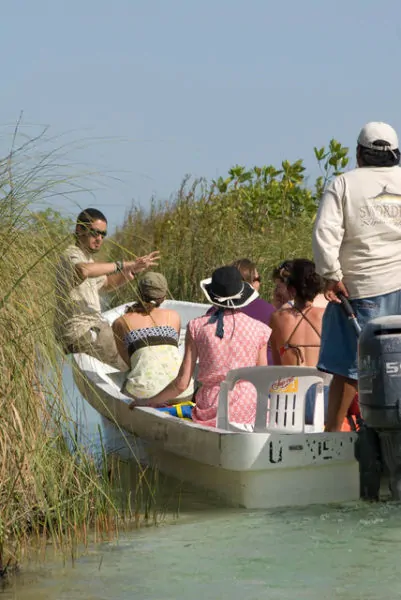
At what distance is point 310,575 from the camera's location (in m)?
5.17

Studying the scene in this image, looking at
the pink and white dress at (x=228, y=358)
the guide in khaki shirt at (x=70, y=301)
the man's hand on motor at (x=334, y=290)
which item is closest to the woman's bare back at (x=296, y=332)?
the pink and white dress at (x=228, y=358)

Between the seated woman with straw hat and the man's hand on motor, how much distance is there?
173cm

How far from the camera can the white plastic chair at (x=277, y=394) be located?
6.68 meters

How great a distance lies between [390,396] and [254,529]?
998 mm

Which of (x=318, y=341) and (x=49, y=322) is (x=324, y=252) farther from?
(x=49, y=322)

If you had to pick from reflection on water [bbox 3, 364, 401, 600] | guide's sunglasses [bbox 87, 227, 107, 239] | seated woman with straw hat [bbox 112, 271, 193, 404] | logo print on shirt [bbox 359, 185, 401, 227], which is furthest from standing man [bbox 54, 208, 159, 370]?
seated woman with straw hat [bbox 112, 271, 193, 404]

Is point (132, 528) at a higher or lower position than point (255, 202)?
lower

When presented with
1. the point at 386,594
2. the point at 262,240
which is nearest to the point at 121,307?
the point at 262,240

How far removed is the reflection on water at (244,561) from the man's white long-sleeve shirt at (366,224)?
49.1 inches

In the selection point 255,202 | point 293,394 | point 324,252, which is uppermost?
point 255,202

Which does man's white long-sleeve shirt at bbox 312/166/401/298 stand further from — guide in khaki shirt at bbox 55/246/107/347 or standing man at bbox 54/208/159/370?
guide in khaki shirt at bbox 55/246/107/347

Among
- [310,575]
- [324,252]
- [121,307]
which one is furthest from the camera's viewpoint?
[121,307]

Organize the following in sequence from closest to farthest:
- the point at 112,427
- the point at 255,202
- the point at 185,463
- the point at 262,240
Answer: the point at 185,463 → the point at 112,427 → the point at 262,240 → the point at 255,202

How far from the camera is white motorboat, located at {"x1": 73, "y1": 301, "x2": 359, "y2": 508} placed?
6.34m
